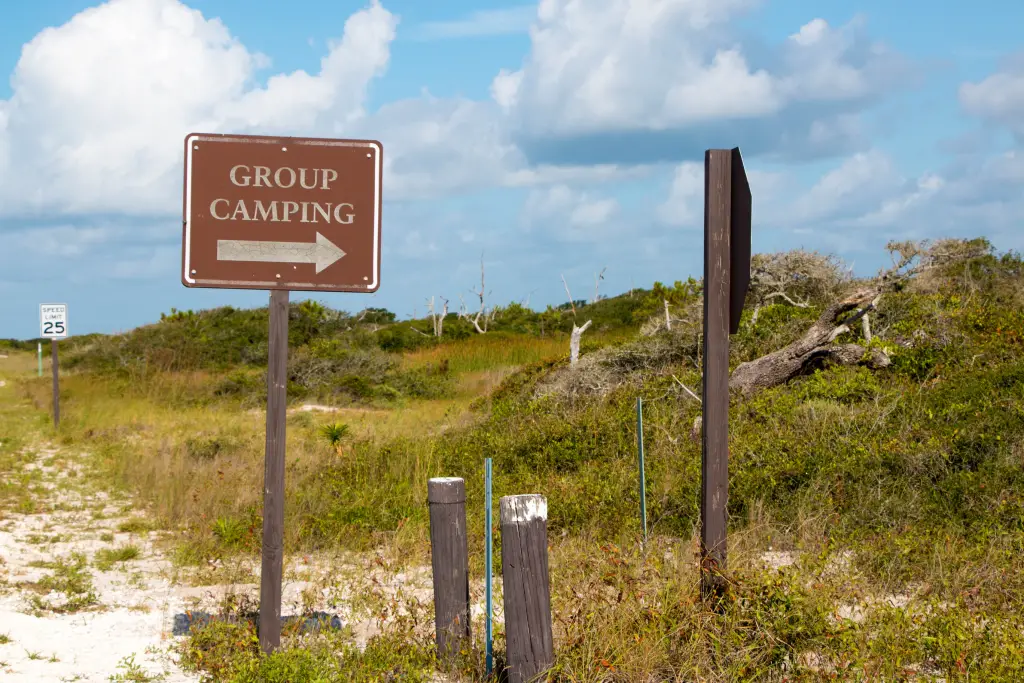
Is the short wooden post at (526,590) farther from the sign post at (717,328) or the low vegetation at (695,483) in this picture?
the sign post at (717,328)

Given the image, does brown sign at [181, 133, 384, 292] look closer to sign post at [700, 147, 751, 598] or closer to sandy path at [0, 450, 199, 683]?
sign post at [700, 147, 751, 598]

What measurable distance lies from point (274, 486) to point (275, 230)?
4.43ft

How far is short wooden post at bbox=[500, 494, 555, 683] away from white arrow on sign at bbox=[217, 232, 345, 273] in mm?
1635

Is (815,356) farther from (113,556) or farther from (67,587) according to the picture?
(67,587)

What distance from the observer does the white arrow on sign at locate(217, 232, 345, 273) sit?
4.74 m

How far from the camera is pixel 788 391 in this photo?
11023 mm

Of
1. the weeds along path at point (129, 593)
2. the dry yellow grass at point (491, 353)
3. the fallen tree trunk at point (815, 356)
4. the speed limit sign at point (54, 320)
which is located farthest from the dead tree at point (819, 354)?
the speed limit sign at point (54, 320)

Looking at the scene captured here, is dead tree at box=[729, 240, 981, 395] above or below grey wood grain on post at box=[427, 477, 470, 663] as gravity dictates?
above

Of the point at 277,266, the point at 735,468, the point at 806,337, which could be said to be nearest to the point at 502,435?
the point at 735,468

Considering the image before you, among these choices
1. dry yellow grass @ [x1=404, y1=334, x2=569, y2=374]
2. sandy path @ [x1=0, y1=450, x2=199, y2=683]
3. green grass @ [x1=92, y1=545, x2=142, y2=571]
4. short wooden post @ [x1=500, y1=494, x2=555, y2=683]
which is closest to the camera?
short wooden post @ [x1=500, y1=494, x2=555, y2=683]

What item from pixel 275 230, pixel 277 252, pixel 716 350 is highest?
pixel 275 230

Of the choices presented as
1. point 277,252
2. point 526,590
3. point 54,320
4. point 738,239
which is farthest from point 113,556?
point 54,320

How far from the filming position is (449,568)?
460cm

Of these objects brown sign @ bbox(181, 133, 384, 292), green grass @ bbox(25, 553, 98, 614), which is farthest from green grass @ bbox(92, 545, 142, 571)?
brown sign @ bbox(181, 133, 384, 292)
